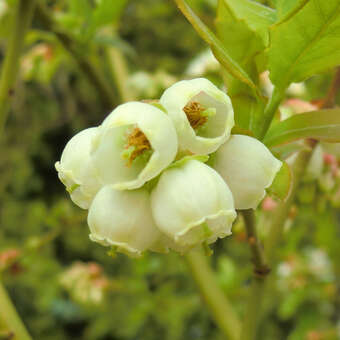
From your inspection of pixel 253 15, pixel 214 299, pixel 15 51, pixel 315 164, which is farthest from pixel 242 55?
pixel 214 299

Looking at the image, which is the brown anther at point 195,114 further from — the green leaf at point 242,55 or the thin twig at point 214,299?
the thin twig at point 214,299

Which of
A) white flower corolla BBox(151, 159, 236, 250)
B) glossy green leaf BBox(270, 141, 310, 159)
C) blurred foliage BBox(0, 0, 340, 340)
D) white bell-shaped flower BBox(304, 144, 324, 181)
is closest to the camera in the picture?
white flower corolla BBox(151, 159, 236, 250)

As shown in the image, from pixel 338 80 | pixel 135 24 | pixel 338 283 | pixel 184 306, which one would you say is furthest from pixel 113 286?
pixel 135 24

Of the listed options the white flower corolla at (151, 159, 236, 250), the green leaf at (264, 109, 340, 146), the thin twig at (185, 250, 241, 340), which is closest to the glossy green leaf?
the green leaf at (264, 109, 340, 146)

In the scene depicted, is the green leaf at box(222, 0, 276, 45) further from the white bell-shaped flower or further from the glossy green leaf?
the white bell-shaped flower

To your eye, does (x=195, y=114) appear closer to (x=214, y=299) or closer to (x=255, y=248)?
(x=255, y=248)

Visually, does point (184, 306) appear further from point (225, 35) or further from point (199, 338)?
point (225, 35)
